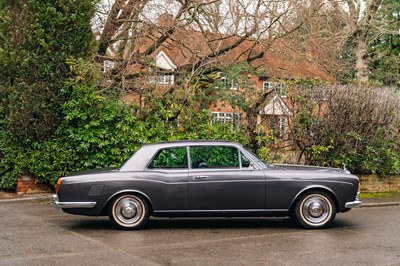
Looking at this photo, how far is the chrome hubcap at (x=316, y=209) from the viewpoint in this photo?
29.2 ft

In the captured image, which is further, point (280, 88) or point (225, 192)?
point (280, 88)

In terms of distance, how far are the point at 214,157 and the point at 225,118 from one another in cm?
511

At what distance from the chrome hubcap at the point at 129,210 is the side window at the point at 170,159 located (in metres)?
0.68

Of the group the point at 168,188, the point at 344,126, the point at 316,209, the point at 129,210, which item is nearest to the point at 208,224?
the point at 168,188

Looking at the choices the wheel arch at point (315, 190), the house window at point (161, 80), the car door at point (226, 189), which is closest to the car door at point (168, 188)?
the car door at point (226, 189)

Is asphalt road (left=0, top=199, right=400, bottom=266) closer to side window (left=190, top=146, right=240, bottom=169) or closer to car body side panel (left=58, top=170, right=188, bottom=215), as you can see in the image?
car body side panel (left=58, top=170, right=188, bottom=215)

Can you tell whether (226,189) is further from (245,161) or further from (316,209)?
(316,209)

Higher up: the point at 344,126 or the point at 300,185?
the point at 344,126

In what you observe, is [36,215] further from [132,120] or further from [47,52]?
[47,52]

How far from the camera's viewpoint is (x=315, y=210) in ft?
29.2

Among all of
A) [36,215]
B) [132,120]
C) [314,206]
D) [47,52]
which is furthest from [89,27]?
[314,206]

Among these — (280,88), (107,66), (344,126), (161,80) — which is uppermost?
(107,66)

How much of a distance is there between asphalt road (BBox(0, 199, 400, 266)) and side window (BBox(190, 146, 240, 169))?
1120mm

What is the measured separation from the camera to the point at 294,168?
9.29 m
